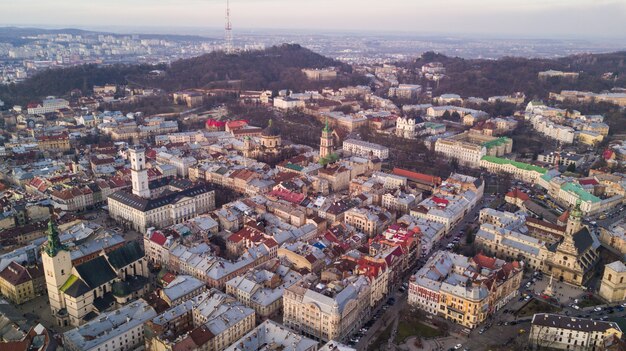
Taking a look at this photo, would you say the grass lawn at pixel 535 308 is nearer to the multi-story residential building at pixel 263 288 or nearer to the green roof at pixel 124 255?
the multi-story residential building at pixel 263 288

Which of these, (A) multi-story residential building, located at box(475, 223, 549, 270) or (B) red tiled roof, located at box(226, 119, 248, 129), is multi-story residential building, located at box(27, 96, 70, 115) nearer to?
(B) red tiled roof, located at box(226, 119, 248, 129)

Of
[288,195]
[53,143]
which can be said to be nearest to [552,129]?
[288,195]

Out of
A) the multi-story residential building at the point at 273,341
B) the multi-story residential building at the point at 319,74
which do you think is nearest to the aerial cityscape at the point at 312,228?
the multi-story residential building at the point at 273,341

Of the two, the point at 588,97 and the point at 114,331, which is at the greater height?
the point at 588,97

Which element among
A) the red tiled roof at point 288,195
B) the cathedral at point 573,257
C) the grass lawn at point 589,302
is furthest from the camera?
the red tiled roof at point 288,195

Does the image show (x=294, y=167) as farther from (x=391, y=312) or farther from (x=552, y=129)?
(x=552, y=129)

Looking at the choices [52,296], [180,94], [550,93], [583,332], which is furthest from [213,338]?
[550,93]

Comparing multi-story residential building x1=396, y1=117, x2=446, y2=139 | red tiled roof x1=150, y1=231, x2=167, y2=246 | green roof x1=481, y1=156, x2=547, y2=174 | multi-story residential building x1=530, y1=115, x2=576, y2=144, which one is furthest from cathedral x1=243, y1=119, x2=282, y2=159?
multi-story residential building x1=530, y1=115, x2=576, y2=144
